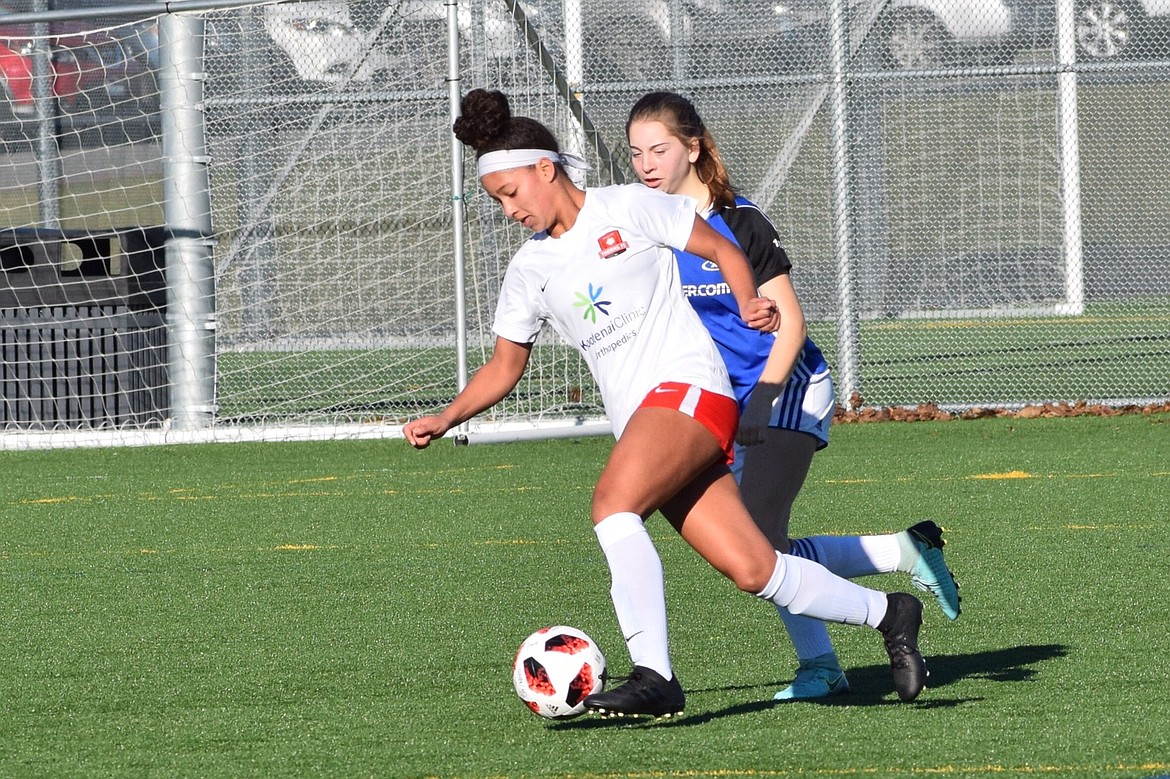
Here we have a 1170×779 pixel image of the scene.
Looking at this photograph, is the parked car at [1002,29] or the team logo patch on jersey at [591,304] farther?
the parked car at [1002,29]

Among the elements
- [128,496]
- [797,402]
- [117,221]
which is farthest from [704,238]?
[117,221]

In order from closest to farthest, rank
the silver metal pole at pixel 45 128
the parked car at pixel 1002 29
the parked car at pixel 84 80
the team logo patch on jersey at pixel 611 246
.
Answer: the team logo patch on jersey at pixel 611 246
the parked car at pixel 1002 29
the parked car at pixel 84 80
the silver metal pole at pixel 45 128

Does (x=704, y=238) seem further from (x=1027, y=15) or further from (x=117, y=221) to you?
(x=117, y=221)

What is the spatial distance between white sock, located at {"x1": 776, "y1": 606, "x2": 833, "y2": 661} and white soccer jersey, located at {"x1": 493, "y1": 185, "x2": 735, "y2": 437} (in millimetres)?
724

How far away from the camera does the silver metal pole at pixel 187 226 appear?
11250mm

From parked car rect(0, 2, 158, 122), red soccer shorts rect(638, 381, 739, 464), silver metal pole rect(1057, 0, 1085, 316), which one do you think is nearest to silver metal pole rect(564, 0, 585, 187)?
parked car rect(0, 2, 158, 122)

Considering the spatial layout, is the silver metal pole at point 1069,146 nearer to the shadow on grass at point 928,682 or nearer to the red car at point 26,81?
the shadow on grass at point 928,682

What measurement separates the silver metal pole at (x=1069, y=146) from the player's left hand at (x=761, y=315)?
8363 mm

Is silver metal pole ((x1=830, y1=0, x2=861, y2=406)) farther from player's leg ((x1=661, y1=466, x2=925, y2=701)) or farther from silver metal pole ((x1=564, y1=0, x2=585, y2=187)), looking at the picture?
player's leg ((x1=661, y1=466, x2=925, y2=701))

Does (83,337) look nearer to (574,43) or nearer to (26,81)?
(574,43)

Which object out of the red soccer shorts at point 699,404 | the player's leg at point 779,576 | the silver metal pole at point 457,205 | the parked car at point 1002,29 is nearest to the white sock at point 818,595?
the player's leg at point 779,576

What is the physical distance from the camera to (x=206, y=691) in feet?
14.9

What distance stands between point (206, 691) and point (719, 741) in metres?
1.48

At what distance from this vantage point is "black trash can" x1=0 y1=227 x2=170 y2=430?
1152cm
